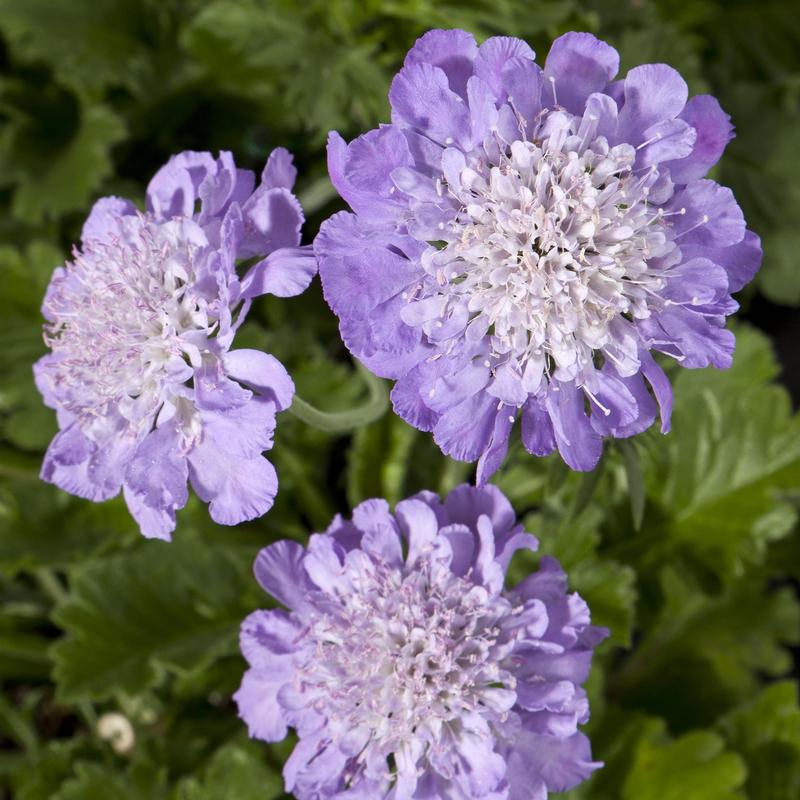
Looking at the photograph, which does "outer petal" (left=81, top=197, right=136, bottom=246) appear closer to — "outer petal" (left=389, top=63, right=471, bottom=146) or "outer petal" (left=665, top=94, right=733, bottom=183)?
"outer petal" (left=389, top=63, right=471, bottom=146)

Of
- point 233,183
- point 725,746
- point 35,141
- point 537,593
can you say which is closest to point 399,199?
point 233,183

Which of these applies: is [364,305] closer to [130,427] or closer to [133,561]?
[130,427]

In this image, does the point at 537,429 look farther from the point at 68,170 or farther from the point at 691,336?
the point at 68,170

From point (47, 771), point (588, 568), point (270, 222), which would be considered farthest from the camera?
point (47, 771)

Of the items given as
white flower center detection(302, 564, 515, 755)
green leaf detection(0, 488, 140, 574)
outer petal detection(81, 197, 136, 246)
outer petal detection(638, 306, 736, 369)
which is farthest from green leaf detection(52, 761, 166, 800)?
outer petal detection(638, 306, 736, 369)

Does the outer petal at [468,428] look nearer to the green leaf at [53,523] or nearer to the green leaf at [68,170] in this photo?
the green leaf at [53,523]

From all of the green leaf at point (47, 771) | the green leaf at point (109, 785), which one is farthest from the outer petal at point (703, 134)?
the green leaf at point (47, 771)

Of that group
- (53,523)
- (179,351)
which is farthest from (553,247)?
(53,523)
